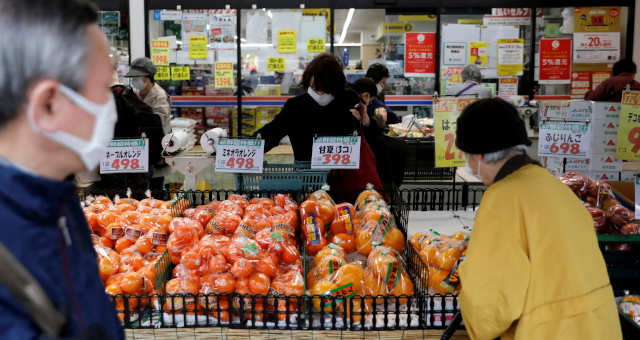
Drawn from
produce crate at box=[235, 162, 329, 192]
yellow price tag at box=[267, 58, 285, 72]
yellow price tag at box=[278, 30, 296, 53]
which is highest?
yellow price tag at box=[278, 30, 296, 53]

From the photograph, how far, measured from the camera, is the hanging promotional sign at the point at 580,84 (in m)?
7.51

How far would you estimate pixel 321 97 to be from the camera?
3.74 meters

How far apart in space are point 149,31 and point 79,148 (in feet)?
22.1

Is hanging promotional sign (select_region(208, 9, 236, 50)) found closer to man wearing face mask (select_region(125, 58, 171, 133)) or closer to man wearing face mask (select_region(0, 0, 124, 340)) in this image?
man wearing face mask (select_region(125, 58, 171, 133))

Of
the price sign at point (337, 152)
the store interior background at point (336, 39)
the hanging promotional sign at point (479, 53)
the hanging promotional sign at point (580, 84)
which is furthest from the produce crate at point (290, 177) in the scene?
the hanging promotional sign at point (580, 84)

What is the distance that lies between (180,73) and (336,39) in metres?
2.21

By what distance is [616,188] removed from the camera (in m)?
3.29

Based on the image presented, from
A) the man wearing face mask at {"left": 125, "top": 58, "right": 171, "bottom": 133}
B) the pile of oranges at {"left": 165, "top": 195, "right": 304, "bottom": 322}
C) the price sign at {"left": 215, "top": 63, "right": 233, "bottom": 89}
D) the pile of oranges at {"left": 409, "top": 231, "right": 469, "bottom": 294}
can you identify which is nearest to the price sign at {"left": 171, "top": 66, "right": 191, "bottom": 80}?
the price sign at {"left": 215, "top": 63, "right": 233, "bottom": 89}

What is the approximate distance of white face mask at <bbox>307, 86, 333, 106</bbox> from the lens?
3.74 m

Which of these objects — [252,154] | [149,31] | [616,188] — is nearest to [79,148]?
[252,154]

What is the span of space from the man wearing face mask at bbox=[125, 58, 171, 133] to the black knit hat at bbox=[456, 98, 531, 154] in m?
3.89

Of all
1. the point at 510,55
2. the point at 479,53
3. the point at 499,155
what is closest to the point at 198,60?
the point at 479,53

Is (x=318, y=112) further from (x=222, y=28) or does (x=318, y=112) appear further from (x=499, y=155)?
(x=222, y=28)

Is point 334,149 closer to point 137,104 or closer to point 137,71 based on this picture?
point 137,104
